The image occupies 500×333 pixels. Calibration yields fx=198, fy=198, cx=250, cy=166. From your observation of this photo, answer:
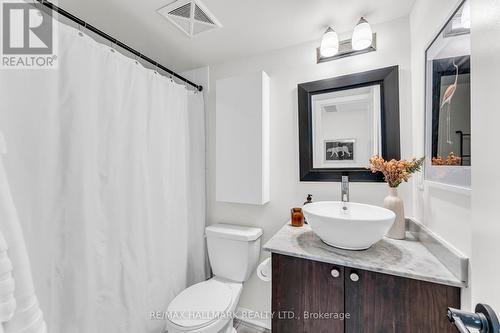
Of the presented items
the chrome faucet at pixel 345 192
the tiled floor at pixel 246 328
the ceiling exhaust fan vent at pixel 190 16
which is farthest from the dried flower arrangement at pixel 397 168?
the tiled floor at pixel 246 328

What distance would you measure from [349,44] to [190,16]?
1.04m

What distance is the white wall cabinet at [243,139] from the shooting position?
4.91ft

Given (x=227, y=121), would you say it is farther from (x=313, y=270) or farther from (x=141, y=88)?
(x=313, y=270)

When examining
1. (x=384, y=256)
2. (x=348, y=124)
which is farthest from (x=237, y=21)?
(x=384, y=256)

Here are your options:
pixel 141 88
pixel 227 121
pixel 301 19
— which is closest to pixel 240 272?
pixel 227 121

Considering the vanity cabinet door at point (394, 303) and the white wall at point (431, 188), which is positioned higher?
the white wall at point (431, 188)

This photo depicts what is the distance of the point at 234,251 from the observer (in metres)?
1.48

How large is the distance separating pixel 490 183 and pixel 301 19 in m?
1.28

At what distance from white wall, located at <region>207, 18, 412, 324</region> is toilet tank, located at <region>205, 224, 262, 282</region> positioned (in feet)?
0.41

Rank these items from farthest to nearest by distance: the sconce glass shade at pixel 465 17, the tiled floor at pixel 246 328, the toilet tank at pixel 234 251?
1. the tiled floor at pixel 246 328
2. the toilet tank at pixel 234 251
3. the sconce glass shade at pixel 465 17

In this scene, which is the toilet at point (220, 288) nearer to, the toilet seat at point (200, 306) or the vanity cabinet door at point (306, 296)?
the toilet seat at point (200, 306)

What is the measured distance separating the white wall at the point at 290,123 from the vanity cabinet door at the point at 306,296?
56 cm

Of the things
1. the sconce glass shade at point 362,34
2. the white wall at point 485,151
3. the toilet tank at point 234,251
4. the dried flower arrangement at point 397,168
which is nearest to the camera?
the white wall at point 485,151

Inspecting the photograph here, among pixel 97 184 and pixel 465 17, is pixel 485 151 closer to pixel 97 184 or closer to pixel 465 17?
pixel 465 17
